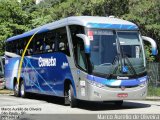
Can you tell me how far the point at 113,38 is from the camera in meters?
17.1

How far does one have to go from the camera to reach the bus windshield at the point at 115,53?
16625mm

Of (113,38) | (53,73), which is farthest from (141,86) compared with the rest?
(53,73)

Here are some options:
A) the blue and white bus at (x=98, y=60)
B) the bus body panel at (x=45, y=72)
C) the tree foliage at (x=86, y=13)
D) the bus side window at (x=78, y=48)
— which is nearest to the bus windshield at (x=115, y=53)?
the blue and white bus at (x=98, y=60)

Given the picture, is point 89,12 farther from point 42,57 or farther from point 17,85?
point 42,57

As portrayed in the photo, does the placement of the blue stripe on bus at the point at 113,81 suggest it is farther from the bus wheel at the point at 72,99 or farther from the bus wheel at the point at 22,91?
the bus wheel at the point at 22,91

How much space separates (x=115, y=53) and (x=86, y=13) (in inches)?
664

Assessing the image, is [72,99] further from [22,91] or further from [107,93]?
[22,91]

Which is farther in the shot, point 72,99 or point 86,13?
point 86,13

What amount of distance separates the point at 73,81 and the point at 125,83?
2.19 meters

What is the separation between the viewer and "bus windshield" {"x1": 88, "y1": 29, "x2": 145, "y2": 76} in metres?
16.6

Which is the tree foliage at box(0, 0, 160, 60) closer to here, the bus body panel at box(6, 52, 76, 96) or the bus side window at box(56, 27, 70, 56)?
the bus body panel at box(6, 52, 76, 96)

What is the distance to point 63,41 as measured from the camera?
62.1 feet

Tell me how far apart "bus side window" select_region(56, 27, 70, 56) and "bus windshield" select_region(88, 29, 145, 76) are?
182 centimetres

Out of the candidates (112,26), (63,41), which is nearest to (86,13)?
(63,41)
